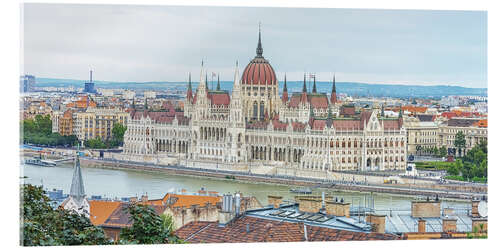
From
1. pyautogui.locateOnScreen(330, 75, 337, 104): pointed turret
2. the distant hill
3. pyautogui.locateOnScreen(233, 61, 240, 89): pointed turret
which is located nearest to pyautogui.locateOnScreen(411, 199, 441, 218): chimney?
the distant hill

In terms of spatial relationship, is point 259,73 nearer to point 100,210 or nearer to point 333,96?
point 333,96

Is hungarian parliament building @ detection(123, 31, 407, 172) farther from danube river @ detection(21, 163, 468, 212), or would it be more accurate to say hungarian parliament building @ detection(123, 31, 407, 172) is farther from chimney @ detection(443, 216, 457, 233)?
chimney @ detection(443, 216, 457, 233)

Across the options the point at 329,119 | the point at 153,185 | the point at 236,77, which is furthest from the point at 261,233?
the point at 329,119

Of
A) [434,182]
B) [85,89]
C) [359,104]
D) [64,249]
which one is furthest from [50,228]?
[359,104]
